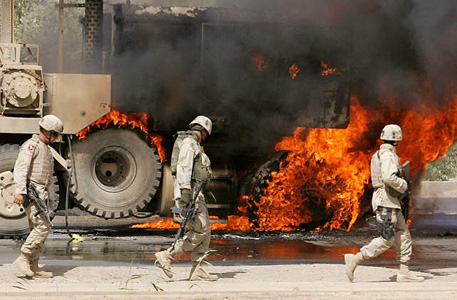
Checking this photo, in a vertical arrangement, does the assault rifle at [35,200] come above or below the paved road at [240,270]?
above

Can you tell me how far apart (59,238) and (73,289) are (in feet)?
16.8

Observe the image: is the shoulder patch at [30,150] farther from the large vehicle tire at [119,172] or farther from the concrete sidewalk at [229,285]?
the large vehicle tire at [119,172]

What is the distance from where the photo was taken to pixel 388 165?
881cm

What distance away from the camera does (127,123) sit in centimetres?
1352

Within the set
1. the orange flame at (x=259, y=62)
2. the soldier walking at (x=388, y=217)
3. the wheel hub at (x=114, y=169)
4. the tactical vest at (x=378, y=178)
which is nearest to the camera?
the soldier walking at (x=388, y=217)

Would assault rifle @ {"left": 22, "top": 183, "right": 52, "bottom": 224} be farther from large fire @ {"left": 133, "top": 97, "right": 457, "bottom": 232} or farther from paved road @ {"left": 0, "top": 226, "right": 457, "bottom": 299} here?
large fire @ {"left": 133, "top": 97, "right": 457, "bottom": 232}

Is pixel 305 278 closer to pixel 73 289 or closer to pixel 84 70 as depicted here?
pixel 73 289

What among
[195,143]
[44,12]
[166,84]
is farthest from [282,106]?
[44,12]

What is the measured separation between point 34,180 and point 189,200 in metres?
1.55

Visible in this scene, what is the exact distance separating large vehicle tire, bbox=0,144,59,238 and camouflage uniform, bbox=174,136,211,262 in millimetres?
4139

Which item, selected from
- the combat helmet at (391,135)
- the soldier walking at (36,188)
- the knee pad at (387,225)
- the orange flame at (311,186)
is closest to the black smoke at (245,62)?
the orange flame at (311,186)

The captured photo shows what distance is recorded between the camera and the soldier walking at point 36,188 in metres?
8.95

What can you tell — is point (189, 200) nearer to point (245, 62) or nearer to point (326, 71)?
point (245, 62)

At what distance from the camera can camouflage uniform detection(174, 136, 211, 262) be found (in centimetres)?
882
